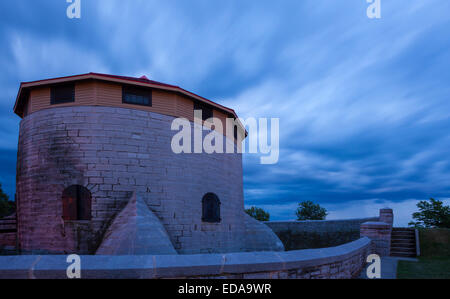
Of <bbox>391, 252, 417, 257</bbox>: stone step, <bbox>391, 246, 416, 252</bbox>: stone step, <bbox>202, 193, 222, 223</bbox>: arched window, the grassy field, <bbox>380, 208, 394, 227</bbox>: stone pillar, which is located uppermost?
<bbox>202, 193, 222, 223</bbox>: arched window

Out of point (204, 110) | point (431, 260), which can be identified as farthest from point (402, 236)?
point (204, 110)

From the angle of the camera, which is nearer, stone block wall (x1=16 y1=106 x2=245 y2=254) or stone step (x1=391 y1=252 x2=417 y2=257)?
stone block wall (x1=16 y1=106 x2=245 y2=254)

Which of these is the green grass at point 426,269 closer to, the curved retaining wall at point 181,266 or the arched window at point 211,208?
the curved retaining wall at point 181,266

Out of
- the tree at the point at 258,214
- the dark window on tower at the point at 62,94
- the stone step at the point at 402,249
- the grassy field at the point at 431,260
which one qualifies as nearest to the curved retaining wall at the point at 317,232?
the grassy field at the point at 431,260

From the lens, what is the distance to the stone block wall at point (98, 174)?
407 inches

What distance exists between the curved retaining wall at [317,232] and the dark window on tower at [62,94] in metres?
17.3

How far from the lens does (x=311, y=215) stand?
144 feet

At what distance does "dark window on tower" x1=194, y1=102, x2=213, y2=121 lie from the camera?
44.0 ft

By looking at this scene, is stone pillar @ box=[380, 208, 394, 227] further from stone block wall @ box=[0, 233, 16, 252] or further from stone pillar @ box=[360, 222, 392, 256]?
stone block wall @ box=[0, 233, 16, 252]

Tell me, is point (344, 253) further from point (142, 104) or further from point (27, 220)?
point (27, 220)

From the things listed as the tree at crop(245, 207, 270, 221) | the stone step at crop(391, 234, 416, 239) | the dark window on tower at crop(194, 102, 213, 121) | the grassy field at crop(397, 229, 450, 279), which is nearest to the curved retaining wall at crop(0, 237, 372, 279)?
the grassy field at crop(397, 229, 450, 279)

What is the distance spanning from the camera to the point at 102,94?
36.7ft

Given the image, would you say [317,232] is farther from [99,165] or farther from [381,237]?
[99,165]
